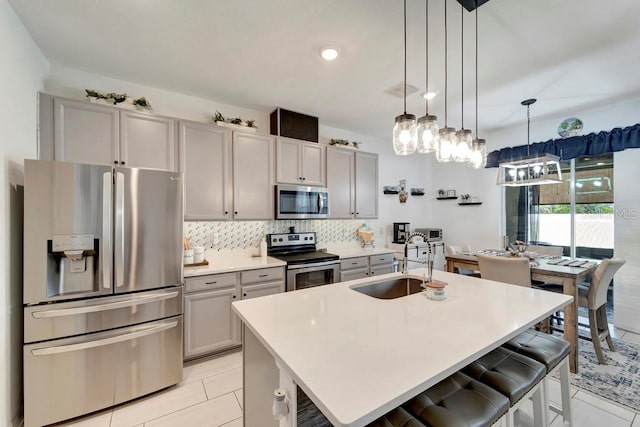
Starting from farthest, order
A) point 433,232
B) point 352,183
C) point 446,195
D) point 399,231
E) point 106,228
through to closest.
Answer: point 446,195, point 433,232, point 399,231, point 352,183, point 106,228

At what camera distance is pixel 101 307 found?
191cm

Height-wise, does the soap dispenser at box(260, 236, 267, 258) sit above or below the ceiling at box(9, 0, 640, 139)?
below

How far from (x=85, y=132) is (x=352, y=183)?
300 cm

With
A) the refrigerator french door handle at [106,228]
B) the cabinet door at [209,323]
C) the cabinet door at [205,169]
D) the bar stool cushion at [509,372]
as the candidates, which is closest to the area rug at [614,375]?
the bar stool cushion at [509,372]

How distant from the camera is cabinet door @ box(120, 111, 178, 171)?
2.46 m

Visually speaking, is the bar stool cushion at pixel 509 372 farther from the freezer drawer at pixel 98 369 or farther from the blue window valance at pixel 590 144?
the blue window valance at pixel 590 144

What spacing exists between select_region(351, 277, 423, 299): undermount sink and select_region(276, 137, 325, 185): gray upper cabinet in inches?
71.7

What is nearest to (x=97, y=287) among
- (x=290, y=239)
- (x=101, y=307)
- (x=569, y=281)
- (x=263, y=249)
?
(x=101, y=307)

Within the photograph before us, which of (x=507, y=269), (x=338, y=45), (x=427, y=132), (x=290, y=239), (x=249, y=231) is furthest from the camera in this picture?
(x=290, y=239)

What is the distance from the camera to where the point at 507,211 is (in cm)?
460

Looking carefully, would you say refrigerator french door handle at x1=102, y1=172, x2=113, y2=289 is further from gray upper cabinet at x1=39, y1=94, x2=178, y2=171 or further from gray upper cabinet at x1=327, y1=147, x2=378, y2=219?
gray upper cabinet at x1=327, y1=147, x2=378, y2=219

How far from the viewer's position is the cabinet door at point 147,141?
8.05 ft

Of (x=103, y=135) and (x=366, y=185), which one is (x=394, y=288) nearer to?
(x=366, y=185)

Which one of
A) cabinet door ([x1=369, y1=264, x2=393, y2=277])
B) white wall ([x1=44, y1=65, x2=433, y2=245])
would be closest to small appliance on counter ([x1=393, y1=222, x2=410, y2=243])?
white wall ([x1=44, y1=65, x2=433, y2=245])
